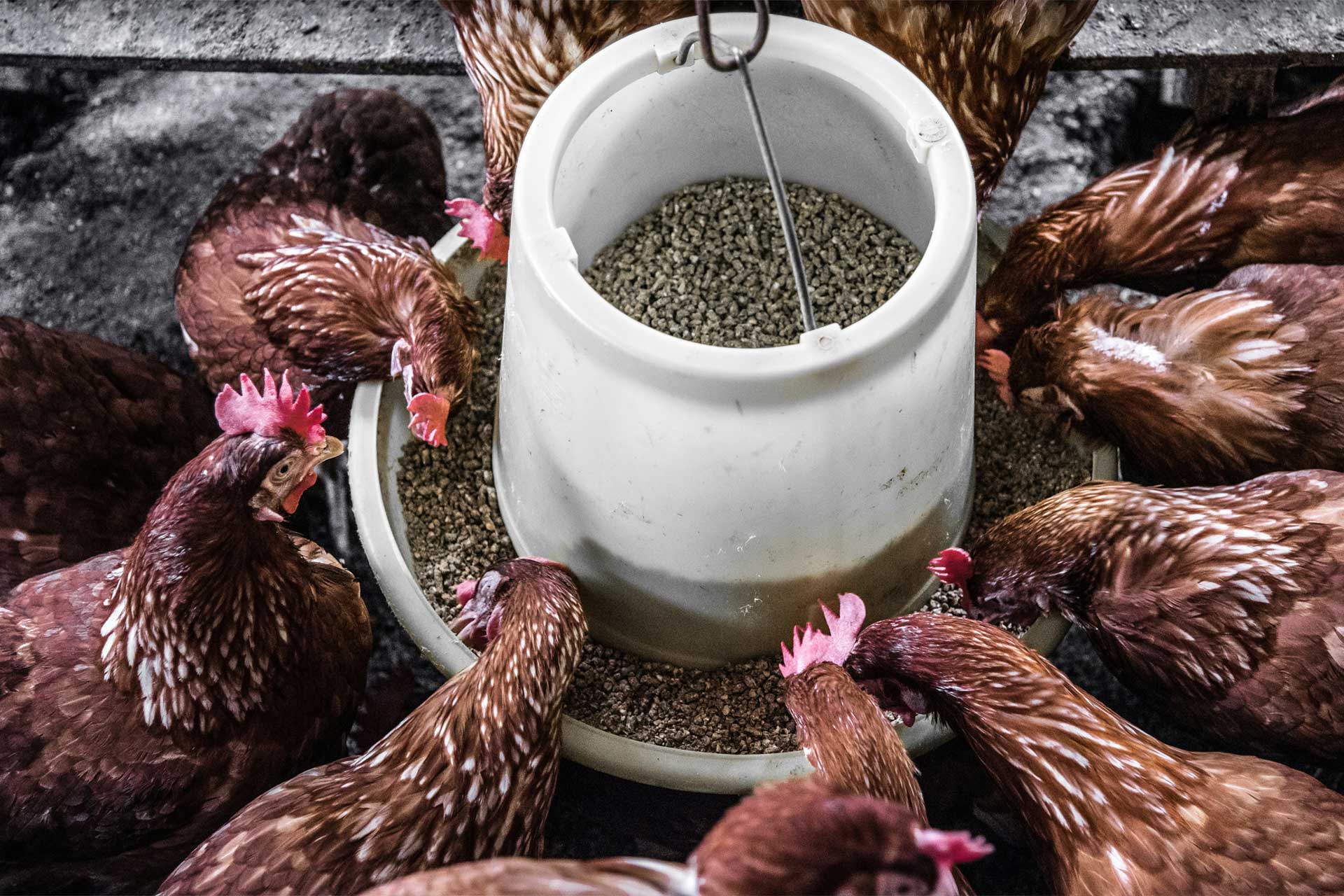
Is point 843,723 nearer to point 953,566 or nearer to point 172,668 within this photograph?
point 953,566

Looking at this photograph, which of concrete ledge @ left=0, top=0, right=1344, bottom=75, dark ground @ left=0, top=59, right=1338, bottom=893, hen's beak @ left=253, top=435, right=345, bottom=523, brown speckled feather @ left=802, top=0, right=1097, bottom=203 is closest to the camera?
hen's beak @ left=253, top=435, right=345, bottom=523

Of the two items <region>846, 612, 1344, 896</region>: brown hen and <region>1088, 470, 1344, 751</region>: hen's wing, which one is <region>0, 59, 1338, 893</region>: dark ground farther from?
<region>846, 612, 1344, 896</region>: brown hen

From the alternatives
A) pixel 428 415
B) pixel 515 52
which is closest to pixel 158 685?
pixel 428 415

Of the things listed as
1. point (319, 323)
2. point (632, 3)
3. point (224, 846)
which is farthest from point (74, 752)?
point (632, 3)

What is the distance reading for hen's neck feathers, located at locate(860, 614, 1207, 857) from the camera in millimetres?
1412

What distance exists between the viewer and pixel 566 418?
1517 millimetres

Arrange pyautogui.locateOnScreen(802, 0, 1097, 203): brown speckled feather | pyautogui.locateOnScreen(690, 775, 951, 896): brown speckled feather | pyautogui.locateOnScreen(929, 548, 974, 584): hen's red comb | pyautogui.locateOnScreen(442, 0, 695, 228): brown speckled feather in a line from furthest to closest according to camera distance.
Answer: pyautogui.locateOnScreen(442, 0, 695, 228): brown speckled feather
pyautogui.locateOnScreen(802, 0, 1097, 203): brown speckled feather
pyautogui.locateOnScreen(929, 548, 974, 584): hen's red comb
pyautogui.locateOnScreen(690, 775, 951, 896): brown speckled feather

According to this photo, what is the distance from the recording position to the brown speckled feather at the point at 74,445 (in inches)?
67.2

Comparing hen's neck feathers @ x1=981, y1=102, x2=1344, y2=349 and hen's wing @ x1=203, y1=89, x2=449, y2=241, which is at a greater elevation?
hen's wing @ x1=203, y1=89, x2=449, y2=241

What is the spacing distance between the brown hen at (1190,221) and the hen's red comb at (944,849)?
1.05 m

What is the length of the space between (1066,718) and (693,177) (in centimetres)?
96

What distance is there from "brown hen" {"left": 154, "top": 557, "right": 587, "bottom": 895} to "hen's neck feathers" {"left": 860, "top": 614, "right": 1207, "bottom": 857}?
44 cm

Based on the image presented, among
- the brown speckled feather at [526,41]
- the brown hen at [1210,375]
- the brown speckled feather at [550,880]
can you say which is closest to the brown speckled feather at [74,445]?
the brown speckled feather at [526,41]

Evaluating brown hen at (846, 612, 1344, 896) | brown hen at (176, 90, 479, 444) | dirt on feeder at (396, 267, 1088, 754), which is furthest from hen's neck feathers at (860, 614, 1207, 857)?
brown hen at (176, 90, 479, 444)
